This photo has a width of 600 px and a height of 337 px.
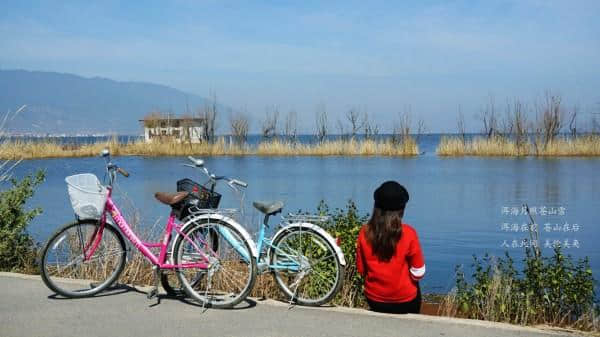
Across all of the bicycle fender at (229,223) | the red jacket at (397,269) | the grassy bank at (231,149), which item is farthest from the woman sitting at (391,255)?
the grassy bank at (231,149)

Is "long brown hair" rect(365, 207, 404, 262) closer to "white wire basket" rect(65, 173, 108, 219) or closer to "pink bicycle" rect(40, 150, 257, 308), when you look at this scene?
"pink bicycle" rect(40, 150, 257, 308)

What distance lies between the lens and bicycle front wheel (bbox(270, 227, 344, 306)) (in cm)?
587

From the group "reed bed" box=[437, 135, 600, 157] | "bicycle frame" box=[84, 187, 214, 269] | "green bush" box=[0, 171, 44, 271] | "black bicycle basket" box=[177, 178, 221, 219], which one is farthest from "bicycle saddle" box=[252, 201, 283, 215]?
"reed bed" box=[437, 135, 600, 157]

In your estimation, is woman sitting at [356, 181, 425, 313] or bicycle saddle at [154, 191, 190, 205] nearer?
woman sitting at [356, 181, 425, 313]

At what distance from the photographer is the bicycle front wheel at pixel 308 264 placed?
19.3 ft

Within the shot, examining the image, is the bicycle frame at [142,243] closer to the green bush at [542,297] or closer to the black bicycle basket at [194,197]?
the black bicycle basket at [194,197]

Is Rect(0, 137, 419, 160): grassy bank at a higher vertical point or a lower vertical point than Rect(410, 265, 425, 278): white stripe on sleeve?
higher

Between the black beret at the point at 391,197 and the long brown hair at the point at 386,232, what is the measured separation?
0.04 metres

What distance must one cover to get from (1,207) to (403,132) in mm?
34003

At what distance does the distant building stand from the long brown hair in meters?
39.3

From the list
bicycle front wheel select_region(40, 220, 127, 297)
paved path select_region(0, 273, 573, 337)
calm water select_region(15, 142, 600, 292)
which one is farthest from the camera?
calm water select_region(15, 142, 600, 292)

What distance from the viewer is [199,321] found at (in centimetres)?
557

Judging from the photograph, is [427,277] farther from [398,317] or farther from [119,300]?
[119,300]

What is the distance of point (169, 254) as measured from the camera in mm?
6168
